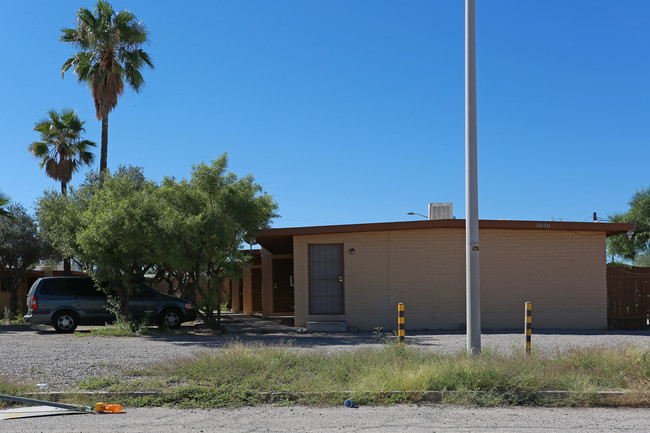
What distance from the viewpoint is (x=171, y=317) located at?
1819 centimetres

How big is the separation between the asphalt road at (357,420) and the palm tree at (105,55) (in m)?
18.2

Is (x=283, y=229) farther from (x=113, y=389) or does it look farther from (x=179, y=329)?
(x=113, y=389)

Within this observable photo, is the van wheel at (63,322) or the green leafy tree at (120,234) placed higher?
the green leafy tree at (120,234)

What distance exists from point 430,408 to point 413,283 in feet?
34.9

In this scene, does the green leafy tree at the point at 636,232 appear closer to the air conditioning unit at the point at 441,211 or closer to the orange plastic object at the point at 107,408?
the air conditioning unit at the point at 441,211

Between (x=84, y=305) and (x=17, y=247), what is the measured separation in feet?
27.2

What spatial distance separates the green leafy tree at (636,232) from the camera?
36.5 metres

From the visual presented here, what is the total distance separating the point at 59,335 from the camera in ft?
55.7

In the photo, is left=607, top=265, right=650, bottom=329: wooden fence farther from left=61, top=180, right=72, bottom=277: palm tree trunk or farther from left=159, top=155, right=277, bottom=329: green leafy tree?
left=61, top=180, right=72, bottom=277: palm tree trunk

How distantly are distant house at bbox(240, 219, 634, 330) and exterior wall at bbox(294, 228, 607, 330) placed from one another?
0.10ft

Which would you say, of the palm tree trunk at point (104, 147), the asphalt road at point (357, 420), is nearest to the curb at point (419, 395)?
the asphalt road at point (357, 420)

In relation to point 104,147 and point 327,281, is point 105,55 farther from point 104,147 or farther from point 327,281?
point 327,281

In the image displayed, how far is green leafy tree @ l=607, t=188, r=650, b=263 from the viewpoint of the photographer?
3650 centimetres

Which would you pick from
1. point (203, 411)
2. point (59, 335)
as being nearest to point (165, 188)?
point (59, 335)
